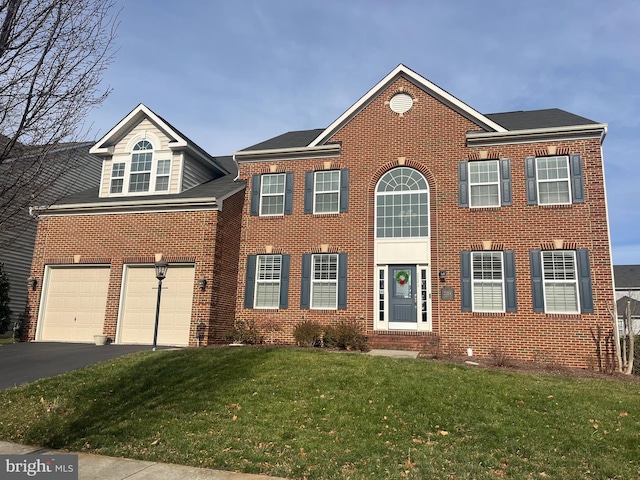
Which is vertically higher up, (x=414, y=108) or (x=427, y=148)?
(x=414, y=108)

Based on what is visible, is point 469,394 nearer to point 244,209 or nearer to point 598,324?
point 598,324

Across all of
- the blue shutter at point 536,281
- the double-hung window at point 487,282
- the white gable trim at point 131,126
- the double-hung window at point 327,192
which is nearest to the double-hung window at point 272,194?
the double-hung window at point 327,192

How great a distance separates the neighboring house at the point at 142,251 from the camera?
1494cm

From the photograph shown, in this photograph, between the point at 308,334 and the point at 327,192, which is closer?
the point at 308,334

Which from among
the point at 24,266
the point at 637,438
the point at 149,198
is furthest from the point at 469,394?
the point at 24,266

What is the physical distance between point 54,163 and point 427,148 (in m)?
12.2

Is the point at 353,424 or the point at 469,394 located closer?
the point at 353,424

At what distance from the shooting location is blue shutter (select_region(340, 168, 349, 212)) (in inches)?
625

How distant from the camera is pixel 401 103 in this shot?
634 inches

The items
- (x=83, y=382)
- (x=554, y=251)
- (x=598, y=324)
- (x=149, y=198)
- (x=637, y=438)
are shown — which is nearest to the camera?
(x=637, y=438)

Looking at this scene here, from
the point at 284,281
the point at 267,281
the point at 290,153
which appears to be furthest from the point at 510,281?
the point at 290,153

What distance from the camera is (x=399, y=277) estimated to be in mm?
15062

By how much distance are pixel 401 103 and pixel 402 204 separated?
143 inches

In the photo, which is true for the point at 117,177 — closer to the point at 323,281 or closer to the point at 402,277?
the point at 323,281
